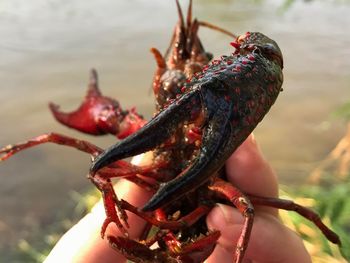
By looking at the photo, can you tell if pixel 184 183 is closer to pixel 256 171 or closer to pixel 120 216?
pixel 120 216

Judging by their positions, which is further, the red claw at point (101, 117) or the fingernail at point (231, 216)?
the red claw at point (101, 117)

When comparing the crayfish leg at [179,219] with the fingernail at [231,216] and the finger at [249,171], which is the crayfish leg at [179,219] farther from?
the finger at [249,171]

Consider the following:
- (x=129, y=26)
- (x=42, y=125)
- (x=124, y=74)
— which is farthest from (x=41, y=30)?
(x=42, y=125)

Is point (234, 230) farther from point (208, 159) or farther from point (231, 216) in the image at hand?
point (208, 159)

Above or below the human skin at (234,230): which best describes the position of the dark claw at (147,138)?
above

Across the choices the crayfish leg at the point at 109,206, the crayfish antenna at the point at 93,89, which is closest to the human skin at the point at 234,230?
the crayfish leg at the point at 109,206

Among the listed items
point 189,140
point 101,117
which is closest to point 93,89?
point 101,117
